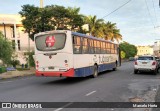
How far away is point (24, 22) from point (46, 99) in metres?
27.7

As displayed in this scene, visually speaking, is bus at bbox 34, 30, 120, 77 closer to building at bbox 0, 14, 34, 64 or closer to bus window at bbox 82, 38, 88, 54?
bus window at bbox 82, 38, 88, 54

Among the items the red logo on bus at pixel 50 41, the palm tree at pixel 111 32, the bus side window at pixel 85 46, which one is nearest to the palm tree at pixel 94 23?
the palm tree at pixel 111 32

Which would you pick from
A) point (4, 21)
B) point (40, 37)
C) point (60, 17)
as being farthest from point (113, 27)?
point (40, 37)

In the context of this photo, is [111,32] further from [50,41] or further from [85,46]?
[50,41]

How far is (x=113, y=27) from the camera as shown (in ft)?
229

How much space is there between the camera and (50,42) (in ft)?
56.5

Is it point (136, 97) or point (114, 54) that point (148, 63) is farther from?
point (136, 97)

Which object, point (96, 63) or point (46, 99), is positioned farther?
point (96, 63)

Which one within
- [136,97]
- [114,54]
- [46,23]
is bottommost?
[136,97]

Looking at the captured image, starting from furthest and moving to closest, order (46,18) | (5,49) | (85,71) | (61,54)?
1. (46,18)
2. (5,49)
3. (85,71)
4. (61,54)

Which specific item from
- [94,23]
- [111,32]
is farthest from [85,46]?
[111,32]

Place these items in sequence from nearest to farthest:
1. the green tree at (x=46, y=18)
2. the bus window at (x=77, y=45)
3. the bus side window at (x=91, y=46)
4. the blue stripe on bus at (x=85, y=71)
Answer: the bus window at (x=77, y=45), the blue stripe on bus at (x=85, y=71), the bus side window at (x=91, y=46), the green tree at (x=46, y=18)

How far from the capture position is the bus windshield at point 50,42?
1691 cm

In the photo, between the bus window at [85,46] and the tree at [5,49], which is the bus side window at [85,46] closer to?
the bus window at [85,46]
